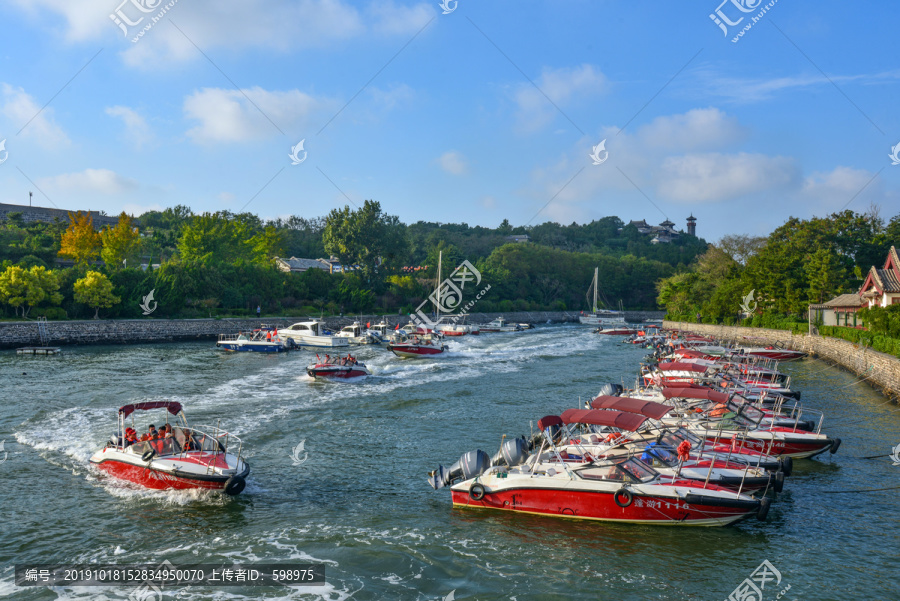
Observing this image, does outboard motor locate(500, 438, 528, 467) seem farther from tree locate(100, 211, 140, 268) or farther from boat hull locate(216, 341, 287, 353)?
tree locate(100, 211, 140, 268)

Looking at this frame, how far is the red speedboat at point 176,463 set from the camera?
56.8 ft

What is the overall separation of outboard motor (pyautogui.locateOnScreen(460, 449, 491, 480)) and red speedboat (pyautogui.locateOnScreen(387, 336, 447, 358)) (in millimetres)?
36521

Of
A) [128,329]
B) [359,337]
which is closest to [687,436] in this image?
[359,337]

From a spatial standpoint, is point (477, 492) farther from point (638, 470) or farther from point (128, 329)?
point (128, 329)

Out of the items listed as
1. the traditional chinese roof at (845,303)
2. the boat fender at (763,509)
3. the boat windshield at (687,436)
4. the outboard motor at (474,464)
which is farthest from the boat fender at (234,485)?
the traditional chinese roof at (845,303)

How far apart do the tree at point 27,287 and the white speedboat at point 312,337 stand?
2460 cm

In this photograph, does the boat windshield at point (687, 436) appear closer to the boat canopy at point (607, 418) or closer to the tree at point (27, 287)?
the boat canopy at point (607, 418)

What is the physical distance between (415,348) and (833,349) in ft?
113

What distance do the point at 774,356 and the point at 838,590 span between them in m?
45.0

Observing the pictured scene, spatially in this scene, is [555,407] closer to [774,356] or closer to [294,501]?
[294,501]

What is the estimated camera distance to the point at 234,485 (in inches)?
675

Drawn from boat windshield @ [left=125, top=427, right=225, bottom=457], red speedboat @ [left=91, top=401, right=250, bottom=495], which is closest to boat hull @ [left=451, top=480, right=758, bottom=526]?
red speedboat @ [left=91, top=401, right=250, bottom=495]

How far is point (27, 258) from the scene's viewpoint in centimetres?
7581

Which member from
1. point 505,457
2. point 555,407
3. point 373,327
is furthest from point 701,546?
point 373,327
